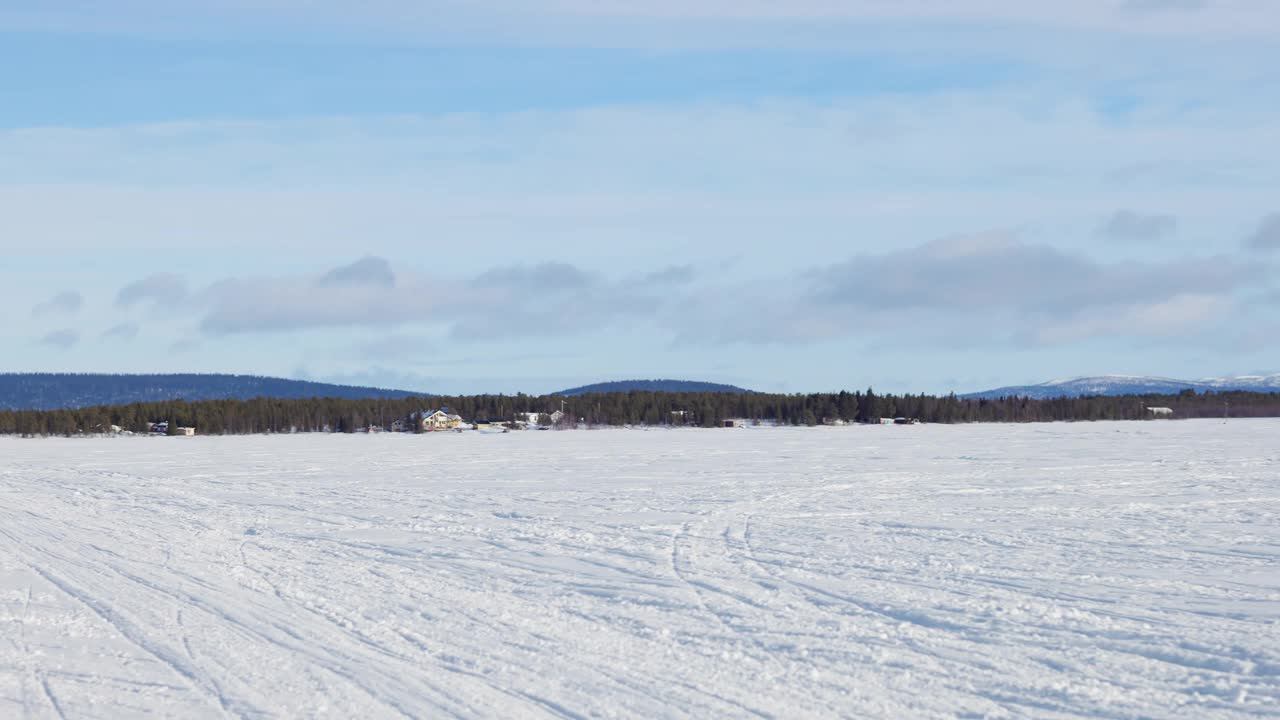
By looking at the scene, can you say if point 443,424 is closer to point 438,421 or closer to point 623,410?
point 438,421

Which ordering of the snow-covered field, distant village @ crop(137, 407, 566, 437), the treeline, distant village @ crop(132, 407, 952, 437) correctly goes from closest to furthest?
the snow-covered field < distant village @ crop(137, 407, 566, 437) < distant village @ crop(132, 407, 952, 437) < the treeline

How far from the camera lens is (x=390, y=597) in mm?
8984

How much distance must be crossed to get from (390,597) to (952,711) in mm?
4882

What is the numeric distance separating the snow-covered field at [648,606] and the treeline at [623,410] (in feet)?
275

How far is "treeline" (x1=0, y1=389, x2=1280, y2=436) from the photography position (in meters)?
97.8

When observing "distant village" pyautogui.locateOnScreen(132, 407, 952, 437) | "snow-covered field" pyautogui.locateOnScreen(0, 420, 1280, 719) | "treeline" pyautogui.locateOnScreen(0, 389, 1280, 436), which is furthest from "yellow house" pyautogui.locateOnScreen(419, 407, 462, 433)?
"snow-covered field" pyautogui.locateOnScreen(0, 420, 1280, 719)

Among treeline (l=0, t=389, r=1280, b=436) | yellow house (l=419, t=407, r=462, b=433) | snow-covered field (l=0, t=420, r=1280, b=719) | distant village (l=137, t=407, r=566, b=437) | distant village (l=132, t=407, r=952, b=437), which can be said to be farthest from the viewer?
yellow house (l=419, t=407, r=462, b=433)

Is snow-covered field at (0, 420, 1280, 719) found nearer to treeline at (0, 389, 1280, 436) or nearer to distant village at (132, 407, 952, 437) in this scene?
distant village at (132, 407, 952, 437)

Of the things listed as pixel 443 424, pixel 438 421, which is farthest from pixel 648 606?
pixel 443 424

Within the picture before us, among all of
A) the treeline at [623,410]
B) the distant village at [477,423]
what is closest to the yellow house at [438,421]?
the distant village at [477,423]

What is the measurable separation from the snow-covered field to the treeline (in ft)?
275

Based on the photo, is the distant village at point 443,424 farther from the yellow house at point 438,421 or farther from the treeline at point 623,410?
the treeline at point 623,410

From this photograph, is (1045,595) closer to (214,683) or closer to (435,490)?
(214,683)

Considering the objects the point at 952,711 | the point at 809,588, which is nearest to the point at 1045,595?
the point at 809,588
